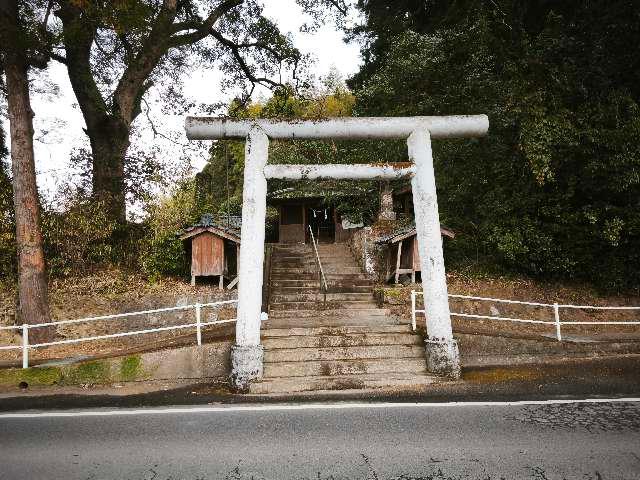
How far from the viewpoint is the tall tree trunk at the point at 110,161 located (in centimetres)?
1360

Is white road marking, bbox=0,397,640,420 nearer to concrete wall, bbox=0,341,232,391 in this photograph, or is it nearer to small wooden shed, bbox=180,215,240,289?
concrete wall, bbox=0,341,232,391

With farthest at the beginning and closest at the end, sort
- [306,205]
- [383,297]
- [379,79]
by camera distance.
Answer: [306,205] < [379,79] < [383,297]

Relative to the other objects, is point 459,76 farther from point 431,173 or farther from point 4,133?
point 4,133

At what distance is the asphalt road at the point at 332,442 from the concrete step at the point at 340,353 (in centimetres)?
184

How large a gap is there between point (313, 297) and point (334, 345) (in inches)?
134

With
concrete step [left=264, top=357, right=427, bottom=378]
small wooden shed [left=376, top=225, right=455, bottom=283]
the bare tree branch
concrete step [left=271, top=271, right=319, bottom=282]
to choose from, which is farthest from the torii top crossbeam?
the bare tree branch

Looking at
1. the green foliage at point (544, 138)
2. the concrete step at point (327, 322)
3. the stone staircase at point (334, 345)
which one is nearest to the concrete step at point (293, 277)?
the stone staircase at point (334, 345)

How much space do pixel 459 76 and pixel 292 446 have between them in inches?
624

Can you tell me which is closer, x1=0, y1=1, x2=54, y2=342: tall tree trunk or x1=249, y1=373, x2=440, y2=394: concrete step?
x1=249, y1=373, x2=440, y2=394: concrete step

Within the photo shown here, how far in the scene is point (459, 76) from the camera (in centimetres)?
1664

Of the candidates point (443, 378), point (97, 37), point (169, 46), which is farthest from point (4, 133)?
point (443, 378)

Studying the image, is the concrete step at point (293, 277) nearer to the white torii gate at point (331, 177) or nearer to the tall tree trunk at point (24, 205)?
the white torii gate at point (331, 177)

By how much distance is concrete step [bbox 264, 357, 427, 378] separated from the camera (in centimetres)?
823

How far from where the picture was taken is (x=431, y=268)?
834cm
